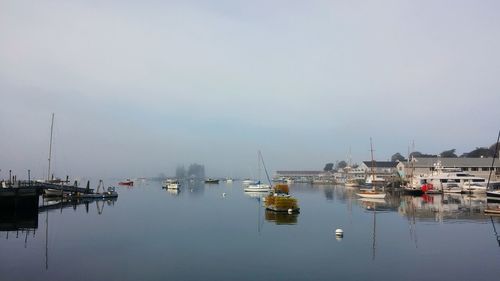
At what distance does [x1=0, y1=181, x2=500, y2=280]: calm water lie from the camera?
69.1 feet

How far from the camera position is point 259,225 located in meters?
38.6

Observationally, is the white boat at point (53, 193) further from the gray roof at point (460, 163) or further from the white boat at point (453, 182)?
the gray roof at point (460, 163)

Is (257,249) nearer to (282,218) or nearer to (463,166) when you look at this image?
(282,218)

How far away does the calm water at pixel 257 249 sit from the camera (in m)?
21.0

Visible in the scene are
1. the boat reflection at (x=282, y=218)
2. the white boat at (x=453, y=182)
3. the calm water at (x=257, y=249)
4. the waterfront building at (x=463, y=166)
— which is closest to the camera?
the calm water at (x=257, y=249)

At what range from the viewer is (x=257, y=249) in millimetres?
26922

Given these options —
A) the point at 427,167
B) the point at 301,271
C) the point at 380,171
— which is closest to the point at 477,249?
the point at 301,271

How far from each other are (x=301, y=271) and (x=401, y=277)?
4651 mm

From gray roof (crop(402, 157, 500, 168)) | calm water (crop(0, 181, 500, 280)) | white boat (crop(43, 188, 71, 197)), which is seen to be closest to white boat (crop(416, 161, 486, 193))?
gray roof (crop(402, 157, 500, 168))

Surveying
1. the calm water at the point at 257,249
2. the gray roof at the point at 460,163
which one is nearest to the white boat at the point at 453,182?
the gray roof at the point at 460,163

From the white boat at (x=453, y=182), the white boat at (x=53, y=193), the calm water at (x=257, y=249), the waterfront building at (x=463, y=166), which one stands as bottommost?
the calm water at (x=257, y=249)

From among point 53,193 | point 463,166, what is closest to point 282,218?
point 53,193

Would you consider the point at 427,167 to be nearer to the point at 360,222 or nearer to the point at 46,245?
the point at 360,222

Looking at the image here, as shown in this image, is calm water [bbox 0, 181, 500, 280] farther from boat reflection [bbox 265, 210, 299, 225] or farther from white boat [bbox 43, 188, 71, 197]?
white boat [bbox 43, 188, 71, 197]
